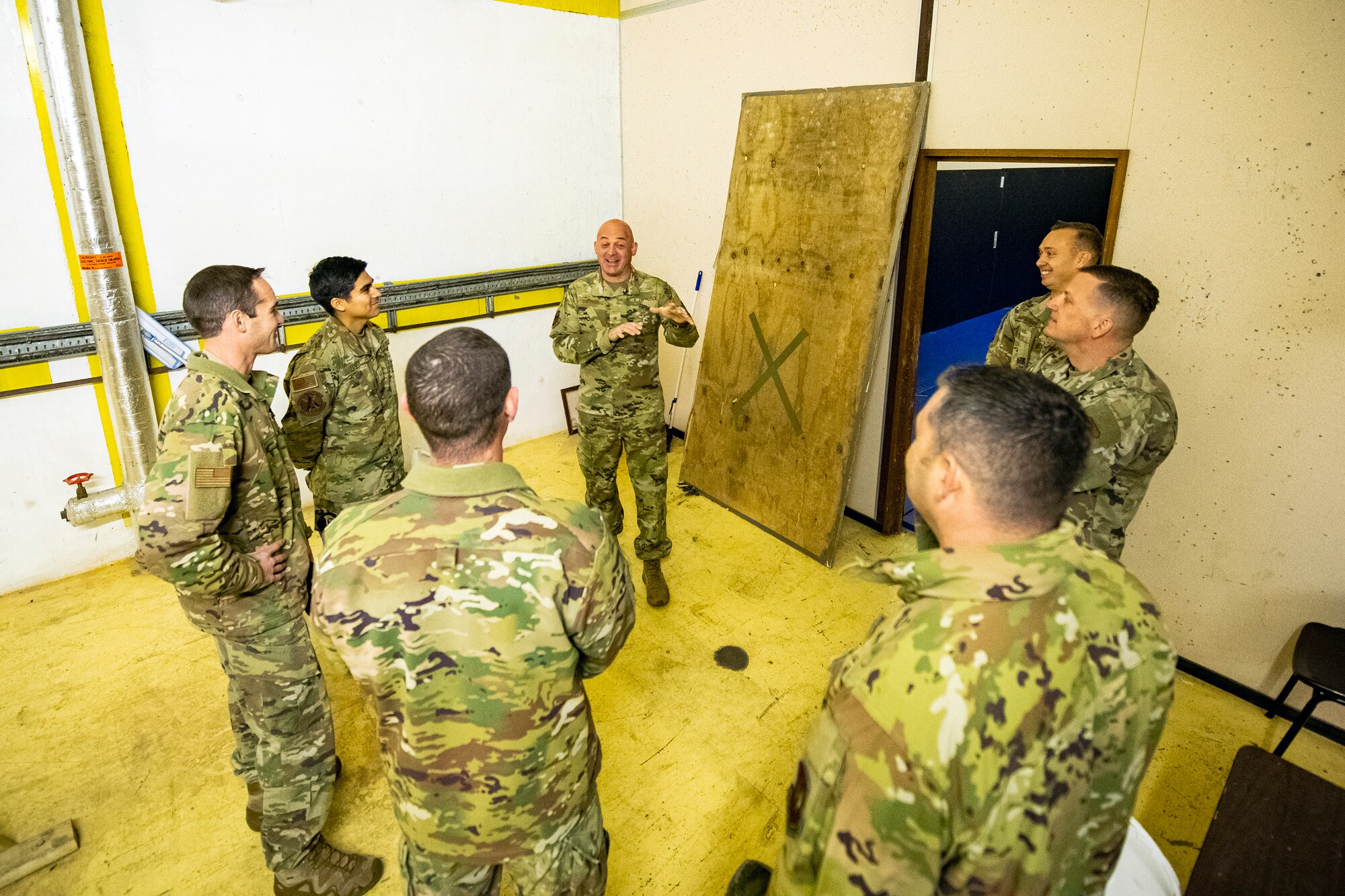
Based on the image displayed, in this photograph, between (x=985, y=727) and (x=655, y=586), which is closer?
(x=985, y=727)

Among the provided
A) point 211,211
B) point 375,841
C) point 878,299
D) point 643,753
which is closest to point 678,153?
point 878,299

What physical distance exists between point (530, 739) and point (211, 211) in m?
3.67

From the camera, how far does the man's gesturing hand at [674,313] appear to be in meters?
3.41

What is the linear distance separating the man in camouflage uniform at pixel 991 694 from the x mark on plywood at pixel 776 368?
286 centimetres

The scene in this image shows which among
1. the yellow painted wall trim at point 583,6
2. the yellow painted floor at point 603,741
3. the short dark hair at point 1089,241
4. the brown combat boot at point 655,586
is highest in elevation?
the yellow painted wall trim at point 583,6

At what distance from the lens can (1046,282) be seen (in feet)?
9.77

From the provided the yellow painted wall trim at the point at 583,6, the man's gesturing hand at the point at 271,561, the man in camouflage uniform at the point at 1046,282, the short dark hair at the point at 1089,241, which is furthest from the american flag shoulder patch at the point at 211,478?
the yellow painted wall trim at the point at 583,6

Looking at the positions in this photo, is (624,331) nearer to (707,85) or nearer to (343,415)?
(343,415)

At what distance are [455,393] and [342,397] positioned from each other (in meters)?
1.71

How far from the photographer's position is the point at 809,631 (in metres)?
3.34

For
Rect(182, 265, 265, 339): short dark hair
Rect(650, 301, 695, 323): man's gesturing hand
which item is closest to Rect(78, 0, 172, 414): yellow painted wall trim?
Rect(182, 265, 265, 339): short dark hair

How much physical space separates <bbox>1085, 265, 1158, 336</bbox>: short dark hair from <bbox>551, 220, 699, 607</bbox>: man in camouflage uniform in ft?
5.69

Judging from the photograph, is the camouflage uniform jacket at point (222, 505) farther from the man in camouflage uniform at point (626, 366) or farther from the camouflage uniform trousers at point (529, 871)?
→ the man in camouflage uniform at point (626, 366)

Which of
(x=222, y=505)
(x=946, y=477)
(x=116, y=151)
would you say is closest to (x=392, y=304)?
(x=116, y=151)
